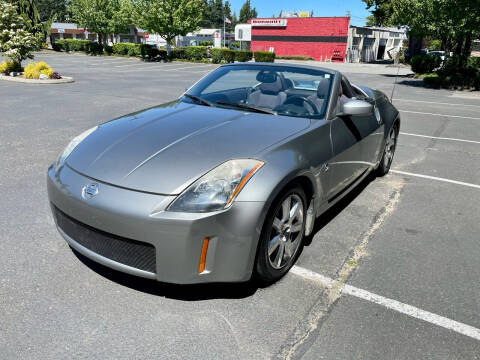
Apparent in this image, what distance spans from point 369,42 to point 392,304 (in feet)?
204

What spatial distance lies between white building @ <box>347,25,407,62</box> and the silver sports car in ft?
161

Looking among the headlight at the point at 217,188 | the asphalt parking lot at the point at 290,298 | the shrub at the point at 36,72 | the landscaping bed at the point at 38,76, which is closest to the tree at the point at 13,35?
the landscaping bed at the point at 38,76

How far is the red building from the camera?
168ft

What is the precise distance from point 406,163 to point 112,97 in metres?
9.08

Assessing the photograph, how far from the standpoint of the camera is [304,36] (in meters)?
53.6

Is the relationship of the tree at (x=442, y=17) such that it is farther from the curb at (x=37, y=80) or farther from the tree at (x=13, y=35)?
the tree at (x=13, y=35)

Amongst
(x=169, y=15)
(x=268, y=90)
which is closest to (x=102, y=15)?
(x=169, y=15)

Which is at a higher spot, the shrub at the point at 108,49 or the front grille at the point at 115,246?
the shrub at the point at 108,49

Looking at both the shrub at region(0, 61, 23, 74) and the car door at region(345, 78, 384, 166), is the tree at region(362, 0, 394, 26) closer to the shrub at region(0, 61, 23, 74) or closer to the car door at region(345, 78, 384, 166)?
the shrub at region(0, 61, 23, 74)

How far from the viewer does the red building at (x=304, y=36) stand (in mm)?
51281

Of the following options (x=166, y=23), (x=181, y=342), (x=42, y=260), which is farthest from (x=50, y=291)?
(x=166, y=23)

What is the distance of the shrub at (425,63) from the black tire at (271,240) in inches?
1073

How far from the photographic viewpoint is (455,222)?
4062mm

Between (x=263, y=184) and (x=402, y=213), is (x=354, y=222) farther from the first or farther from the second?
(x=263, y=184)
